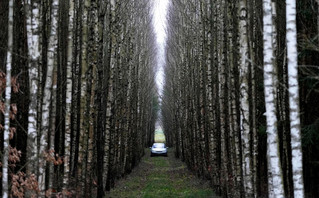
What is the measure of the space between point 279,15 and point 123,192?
895 centimetres

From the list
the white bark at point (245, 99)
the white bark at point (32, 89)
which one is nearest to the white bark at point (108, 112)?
the white bark at point (245, 99)

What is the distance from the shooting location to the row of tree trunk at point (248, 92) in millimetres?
5824

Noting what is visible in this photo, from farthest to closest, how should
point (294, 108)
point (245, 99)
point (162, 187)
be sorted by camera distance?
point (162, 187) < point (245, 99) < point (294, 108)

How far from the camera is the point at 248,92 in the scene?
958 centimetres

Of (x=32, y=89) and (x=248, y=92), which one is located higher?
(x=248, y=92)

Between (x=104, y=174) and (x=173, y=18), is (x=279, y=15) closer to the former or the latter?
(x=104, y=174)

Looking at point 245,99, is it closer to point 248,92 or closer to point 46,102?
point 248,92

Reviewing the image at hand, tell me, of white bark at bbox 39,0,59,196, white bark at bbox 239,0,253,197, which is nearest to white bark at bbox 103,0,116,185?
white bark at bbox 239,0,253,197

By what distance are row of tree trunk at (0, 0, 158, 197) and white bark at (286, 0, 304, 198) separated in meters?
4.01

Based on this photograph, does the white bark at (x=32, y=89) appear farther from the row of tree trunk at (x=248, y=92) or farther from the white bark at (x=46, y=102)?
the row of tree trunk at (x=248, y=92)

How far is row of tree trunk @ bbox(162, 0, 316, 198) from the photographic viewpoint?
229 inches

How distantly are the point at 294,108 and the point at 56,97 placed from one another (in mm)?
10070

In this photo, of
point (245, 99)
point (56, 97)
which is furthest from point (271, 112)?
point (56, 97)

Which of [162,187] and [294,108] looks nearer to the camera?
[294,108]
